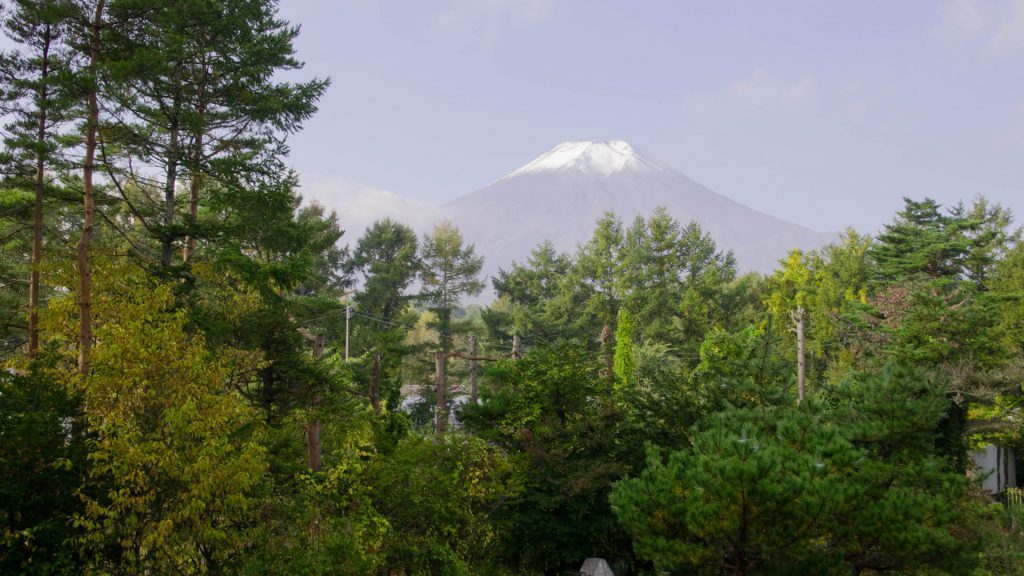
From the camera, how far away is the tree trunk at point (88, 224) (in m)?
11.0

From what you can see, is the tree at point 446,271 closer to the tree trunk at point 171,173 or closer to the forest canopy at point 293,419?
the forest canopy at point 293,419

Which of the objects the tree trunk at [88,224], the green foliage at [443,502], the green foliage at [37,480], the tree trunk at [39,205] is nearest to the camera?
the green foliage at [37,480]

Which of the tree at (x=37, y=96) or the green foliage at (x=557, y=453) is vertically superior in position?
the tree at (x=37, y=96)

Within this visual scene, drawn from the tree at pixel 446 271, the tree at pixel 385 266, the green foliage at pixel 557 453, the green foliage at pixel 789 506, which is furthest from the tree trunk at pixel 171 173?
the tree at pixel 446 271

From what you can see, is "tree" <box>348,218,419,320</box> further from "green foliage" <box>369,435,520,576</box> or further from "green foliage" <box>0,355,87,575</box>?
"green foliage" <box>0,355,87,575</box>

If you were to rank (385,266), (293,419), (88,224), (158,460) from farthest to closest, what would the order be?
(385,266) < (293,419) < (88,224) < (158,460)

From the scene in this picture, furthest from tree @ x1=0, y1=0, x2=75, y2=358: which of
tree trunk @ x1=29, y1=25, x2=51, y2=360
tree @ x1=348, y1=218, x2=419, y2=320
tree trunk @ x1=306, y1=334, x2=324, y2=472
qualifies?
tree @ x1=348, y1=218, x2=419, y2=320

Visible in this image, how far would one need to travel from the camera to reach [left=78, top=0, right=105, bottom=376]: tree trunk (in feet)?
36.1

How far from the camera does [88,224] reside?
1166cm

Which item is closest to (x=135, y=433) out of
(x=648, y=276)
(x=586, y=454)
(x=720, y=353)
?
(x=586, y=454)

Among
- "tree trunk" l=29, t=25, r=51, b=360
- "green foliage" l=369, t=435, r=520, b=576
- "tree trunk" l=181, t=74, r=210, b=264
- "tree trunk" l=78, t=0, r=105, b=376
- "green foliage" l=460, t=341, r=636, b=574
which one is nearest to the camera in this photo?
"tree trunk" l=78, t=0, r=105, b=376

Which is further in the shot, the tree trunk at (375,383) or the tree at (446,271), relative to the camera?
the tree at (446,271)

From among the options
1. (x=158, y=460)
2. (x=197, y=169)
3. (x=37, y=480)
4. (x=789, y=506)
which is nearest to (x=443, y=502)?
(x=158, y=460)

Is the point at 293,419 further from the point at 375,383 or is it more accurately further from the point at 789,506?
the point at 789,506
